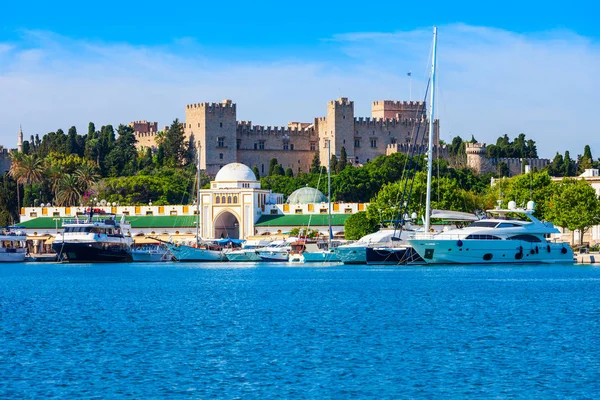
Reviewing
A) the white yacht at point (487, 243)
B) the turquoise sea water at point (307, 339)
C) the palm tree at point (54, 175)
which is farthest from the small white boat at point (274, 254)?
the palm tree at point (54, 175)

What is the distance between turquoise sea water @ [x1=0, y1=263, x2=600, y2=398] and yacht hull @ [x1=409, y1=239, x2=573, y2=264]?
12445 mm

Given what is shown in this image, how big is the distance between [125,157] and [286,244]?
54019 mm

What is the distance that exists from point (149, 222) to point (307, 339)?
84299 millimetres

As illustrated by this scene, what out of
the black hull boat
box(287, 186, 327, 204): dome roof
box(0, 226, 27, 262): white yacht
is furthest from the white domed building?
the black hull boat

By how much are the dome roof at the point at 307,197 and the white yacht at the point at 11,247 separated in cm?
2746

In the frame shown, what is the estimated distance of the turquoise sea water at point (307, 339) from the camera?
29.8 meters

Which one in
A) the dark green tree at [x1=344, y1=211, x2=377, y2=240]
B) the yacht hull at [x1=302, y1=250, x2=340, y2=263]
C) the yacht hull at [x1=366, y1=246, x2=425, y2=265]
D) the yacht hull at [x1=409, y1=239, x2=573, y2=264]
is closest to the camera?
the yacht hull at [x1=409, y1=239, x2=573, y2=264]

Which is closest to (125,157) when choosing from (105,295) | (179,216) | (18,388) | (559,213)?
(179,216)

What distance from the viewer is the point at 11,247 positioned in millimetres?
108312

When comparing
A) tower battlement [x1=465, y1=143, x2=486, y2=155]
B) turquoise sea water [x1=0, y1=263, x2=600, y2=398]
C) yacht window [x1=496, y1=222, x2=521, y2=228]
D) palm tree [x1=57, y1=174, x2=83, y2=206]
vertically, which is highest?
tower battlement [x1=465, y1=143, x2=486, y2=155]

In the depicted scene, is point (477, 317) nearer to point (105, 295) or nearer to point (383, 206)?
point (105, 295)

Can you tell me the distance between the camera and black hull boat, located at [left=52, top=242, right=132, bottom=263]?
9744 cm

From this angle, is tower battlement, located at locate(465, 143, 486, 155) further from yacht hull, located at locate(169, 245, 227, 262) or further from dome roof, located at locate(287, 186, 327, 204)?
A: yacht hull, located at locate(169, 245, 227, 262)

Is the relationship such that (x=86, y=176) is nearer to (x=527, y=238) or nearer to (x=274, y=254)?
(x=274, y=254)
